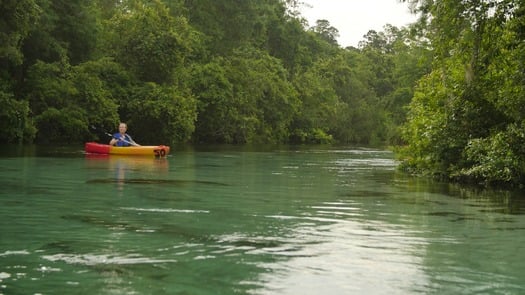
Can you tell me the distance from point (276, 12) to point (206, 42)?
13.4 m

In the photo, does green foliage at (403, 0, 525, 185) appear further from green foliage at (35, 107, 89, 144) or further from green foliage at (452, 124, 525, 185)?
green foliage at (35, 107, 89, 144)

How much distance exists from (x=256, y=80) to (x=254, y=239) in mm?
53154

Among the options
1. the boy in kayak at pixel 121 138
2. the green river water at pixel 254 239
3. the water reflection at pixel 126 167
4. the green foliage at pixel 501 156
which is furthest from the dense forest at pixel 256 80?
the boy in kayak at pixel 121 138

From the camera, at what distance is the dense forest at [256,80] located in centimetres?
1495

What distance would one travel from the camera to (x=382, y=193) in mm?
13969

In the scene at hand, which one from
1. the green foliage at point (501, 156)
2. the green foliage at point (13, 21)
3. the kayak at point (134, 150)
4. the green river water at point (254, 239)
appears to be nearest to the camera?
the green river water at point (254, 239)

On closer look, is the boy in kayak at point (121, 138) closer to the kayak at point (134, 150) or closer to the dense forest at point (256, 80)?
the kayak at point (134, 150)

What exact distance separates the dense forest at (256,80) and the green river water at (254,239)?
119 inches

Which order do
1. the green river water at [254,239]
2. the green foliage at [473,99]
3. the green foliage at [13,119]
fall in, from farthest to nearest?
1. the green foliage at [13,119]
2. the green foliage at [473,99]
3. the green river water at [254,239]

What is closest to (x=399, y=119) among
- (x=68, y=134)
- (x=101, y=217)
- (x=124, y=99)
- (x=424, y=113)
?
(x=124, y=99)

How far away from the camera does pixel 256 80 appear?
6050 centimetres

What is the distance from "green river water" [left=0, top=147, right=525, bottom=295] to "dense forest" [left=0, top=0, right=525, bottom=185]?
302 cm

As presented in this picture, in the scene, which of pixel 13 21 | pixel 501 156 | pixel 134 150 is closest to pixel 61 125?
pixel 13 21

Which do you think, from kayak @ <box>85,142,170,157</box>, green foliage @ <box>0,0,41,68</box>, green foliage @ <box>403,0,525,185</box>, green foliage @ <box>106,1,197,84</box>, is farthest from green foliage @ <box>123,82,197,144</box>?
green foliage @ <box>403,0,525,185</box>
